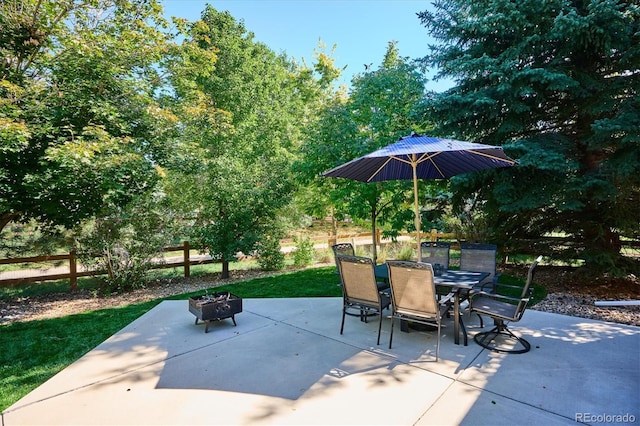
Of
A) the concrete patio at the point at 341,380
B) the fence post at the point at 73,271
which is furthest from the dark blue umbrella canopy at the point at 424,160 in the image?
the fence post at the point at 73,271

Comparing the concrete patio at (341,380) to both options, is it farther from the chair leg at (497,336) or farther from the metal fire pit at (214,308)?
the metal fire pit at (214,308)

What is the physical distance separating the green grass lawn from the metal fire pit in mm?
1226

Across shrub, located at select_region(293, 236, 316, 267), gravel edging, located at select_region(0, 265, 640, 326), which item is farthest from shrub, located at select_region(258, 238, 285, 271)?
shrub, located at select_region(293, 236, 316, 267)

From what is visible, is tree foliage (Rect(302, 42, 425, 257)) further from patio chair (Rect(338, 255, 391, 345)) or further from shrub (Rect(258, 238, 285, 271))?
patio chair (Rect(338, 255, 391, 345))

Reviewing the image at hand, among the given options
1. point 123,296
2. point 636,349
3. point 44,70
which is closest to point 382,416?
point 636,349

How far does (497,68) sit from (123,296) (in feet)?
27.7

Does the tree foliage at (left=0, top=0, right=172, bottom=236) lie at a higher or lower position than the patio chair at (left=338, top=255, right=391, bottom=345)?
higher

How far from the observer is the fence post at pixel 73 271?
24.7 feet

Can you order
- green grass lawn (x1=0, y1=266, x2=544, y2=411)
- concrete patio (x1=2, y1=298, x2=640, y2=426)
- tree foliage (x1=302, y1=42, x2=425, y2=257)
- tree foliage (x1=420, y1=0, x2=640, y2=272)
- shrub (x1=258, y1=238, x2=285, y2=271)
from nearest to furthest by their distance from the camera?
concrete patio (x1=2, y1=298, x2=640, y2=426), green grass lawn (x1=0, y1=266, x2=544, y2=411), tree foliage (x1=420, y1=0, x2=640, y2=272), tree foliage (x1=302, y1=42, x2=425, y2=257), shrub (x1=258, y1=238, x2=285, y2=271)

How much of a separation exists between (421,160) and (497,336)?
2309mm

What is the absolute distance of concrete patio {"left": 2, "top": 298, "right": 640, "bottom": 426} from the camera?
252 cm

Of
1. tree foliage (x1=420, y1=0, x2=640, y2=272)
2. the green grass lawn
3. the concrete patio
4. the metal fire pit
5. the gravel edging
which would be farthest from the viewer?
tree foliage (x1=420, y1=0, x2=640, y2=272)

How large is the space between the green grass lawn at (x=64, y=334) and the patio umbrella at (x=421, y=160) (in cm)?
247

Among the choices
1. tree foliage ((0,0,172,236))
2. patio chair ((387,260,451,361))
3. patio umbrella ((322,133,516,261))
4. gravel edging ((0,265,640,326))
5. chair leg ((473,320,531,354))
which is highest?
tree foliage ((0,0,172,236))
